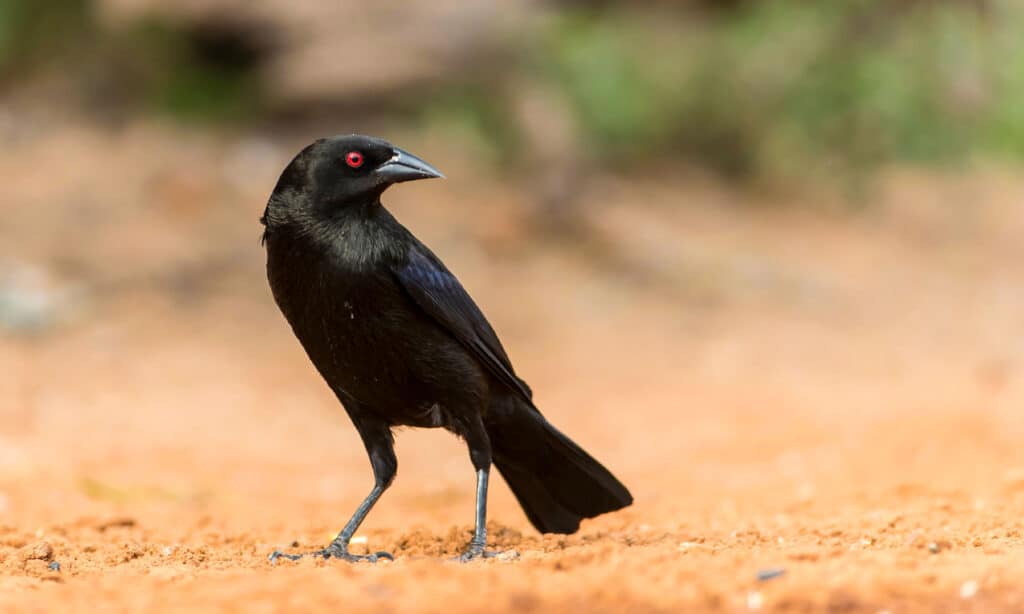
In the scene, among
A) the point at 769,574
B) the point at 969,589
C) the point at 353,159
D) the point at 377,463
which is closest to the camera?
the point at 969,589

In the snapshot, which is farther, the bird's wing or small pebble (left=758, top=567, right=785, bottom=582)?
the bird's wing

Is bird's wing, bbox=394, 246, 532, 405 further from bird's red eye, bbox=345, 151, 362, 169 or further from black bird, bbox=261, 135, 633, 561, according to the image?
bird's red eye, bbox=345, 151, 362, 169

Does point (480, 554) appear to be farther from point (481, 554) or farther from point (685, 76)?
point (685, 76)

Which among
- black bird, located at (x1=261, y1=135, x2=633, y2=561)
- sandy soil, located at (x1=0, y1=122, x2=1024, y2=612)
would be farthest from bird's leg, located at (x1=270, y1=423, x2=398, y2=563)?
sandy soil, located at (x1=0, y1=122, x2=1024, y2=612)

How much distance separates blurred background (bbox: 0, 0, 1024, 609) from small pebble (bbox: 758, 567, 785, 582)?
3526 mm

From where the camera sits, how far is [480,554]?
4.11 meters

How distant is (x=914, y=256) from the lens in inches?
539

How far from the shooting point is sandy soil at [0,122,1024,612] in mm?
3258

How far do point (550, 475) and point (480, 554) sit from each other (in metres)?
0.66

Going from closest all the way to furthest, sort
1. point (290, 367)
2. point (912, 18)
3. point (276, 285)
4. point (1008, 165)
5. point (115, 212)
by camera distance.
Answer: point (276, 285), point (290, 367), point (115, 212), point (912, 18), point (1008, 165)

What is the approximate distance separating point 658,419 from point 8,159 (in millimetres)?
6760

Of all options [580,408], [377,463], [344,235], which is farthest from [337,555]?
[580,408]

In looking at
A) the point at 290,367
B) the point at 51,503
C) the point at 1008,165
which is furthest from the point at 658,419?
the point at 1008,165

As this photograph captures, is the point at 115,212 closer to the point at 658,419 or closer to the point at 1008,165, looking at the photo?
the point at 658,419
